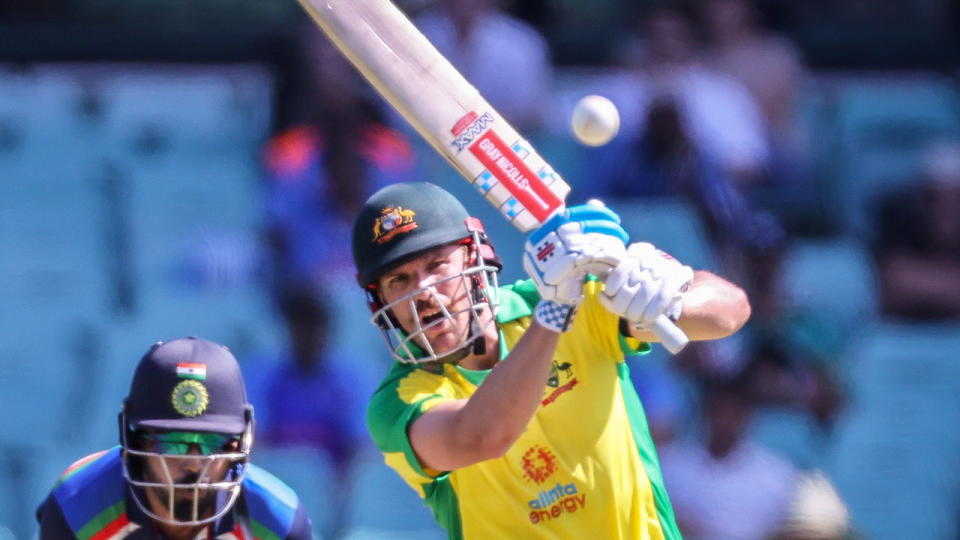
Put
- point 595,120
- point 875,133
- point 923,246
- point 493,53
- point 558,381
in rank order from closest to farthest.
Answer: point 595,120 → point 558,381 → point 493,53 → point 923,246 → point 875,133

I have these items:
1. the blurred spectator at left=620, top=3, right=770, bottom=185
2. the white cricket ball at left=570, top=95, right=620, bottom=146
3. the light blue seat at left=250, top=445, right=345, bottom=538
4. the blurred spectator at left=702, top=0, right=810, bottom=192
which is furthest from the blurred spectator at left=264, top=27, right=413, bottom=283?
the white cricket ball at left=570, top=95, right=620, bottom=146

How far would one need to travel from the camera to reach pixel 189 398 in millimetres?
3131

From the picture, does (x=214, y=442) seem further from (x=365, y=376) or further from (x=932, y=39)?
(x=932, y=39)

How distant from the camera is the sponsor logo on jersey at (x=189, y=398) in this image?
312cm

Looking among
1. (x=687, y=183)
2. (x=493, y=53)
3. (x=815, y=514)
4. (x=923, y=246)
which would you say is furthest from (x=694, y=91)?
(x=815, y=514)

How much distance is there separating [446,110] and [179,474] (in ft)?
3.20

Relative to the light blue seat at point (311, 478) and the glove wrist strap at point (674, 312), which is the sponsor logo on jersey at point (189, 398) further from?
the light blue seat at point (311, 478)

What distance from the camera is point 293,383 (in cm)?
577

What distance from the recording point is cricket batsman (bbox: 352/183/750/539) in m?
2.89

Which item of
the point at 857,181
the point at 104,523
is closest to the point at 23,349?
the point at 104,523

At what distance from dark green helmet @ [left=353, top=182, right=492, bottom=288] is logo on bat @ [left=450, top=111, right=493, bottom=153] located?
0.20 m

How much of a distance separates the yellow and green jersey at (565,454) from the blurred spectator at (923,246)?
347cm

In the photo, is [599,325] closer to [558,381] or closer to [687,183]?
[558,381]

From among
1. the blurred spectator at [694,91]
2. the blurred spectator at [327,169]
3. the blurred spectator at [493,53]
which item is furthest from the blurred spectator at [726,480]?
the blurred spectator at [327,169]
